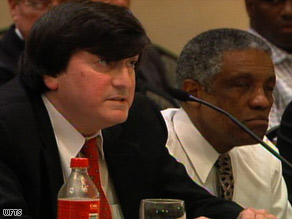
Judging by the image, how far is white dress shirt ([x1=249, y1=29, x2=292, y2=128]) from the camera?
3.26 metres

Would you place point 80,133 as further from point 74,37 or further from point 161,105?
point 161,105

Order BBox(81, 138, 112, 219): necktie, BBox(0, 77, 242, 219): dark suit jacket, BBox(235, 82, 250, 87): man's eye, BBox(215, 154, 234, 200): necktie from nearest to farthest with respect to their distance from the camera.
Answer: BBox(0, 77, 242, 219): dark suit jacket
BBox(81, 138, 112, 219): necktie
BBox(215, 154, 234, 200): necktie
BBox(235, 82, 250, 87): man's eye

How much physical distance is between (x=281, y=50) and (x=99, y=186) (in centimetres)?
196

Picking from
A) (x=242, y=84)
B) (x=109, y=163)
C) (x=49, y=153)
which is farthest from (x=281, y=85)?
(x=49, y=153)

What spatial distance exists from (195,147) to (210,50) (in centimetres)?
37

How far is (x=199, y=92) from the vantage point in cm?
260

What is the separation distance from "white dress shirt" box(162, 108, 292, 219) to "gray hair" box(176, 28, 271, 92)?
16cm

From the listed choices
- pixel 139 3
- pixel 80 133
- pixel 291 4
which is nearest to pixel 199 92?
pixel 80 133

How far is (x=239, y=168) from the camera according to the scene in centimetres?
246

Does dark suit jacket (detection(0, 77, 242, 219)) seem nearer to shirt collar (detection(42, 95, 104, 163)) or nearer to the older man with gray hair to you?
shirt collar (detection(42, 95, 104, 163))

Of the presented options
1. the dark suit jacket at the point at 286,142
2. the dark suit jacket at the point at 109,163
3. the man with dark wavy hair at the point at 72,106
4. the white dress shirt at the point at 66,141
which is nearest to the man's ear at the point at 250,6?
the dark suit jacket at the point at 286,142

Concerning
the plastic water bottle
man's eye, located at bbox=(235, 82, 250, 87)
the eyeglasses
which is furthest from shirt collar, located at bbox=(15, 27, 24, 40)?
the plastic water bottle

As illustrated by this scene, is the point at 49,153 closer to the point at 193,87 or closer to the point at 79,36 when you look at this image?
the point at 79,36

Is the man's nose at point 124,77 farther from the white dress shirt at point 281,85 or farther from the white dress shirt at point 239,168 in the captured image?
the white dress shirt at point 281,85
